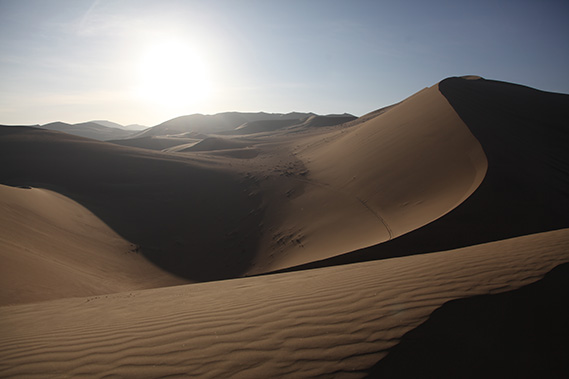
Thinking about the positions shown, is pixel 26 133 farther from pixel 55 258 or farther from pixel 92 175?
pixel 55 258

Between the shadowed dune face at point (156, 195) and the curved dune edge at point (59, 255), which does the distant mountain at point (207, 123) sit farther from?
the curved dune edge at point (59, 255)

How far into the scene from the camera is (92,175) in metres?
17.8

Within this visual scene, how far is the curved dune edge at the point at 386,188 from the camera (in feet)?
27.1

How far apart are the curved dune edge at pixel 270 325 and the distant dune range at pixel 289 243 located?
0.02 m

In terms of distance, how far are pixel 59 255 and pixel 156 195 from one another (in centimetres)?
838

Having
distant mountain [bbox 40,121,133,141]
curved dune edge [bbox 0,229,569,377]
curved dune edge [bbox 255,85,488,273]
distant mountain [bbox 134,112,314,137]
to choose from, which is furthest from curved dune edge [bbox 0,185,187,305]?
distant mountain [bbox 40,121,133,141]

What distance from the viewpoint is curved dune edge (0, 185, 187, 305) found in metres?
5.93

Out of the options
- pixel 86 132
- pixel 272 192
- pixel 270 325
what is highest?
pixel 86 132

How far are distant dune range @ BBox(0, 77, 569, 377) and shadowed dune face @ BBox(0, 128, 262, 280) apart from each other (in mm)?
106

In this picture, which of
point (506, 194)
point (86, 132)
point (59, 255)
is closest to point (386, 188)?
point (506, 194)

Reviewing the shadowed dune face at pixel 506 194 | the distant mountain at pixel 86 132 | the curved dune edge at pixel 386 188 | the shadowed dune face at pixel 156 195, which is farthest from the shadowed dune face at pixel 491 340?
the distant mountain at pixel 86 132

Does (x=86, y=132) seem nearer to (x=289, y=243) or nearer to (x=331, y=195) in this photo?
(x=331, y=195)

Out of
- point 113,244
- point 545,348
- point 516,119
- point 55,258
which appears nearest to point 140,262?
point 113,244

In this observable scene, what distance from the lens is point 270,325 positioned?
2.87m
